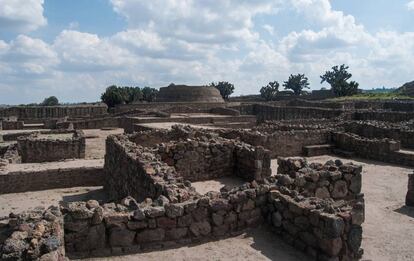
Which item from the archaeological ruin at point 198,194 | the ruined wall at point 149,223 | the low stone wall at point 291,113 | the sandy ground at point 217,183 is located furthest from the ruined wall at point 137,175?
the low stone wall at point 291,113

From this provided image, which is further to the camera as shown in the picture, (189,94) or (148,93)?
(148,93)

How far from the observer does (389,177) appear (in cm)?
1209

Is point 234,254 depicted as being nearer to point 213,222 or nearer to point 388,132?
point 213,222

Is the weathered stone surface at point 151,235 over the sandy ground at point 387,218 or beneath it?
over

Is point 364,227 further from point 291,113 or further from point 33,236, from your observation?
point 291,113

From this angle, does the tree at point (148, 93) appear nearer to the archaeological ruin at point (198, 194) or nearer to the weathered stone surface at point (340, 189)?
the archaeological ruin at point (198, 194)

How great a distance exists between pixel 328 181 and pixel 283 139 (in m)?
8.67

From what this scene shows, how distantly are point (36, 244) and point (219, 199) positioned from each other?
2.51 meters

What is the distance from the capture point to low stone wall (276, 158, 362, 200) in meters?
6.96

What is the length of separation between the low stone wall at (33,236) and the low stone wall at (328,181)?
11.7 ft

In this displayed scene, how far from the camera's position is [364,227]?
25.2 ft

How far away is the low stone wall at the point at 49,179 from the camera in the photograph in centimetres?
1324

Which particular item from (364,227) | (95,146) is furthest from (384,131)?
(95,146)

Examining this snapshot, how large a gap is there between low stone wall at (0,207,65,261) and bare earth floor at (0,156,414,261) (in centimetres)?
89
